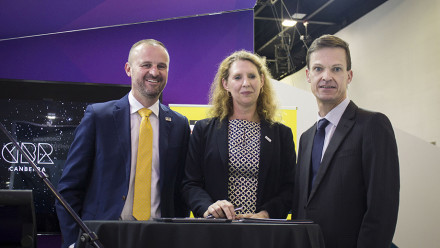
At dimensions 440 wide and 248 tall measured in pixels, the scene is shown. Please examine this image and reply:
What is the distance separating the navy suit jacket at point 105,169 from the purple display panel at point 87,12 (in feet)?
3.99

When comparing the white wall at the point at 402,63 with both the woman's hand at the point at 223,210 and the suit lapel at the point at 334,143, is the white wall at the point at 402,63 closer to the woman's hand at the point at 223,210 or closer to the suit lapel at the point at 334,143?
the suit lapel at the point at 334,143

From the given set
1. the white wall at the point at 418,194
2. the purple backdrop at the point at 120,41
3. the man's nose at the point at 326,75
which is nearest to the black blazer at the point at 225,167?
the man's nose at the point at 326,75

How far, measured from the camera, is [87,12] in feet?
12.2

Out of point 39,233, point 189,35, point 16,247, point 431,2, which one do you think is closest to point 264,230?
point 16,247

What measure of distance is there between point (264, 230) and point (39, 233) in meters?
2.60

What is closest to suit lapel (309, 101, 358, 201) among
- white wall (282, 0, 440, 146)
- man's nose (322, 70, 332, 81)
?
man's nose (322, 70, 332, 81)

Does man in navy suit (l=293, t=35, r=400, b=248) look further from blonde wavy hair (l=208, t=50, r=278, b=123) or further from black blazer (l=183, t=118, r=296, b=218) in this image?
blonde wavy hair (l=208, t=50, r=278, b=123)

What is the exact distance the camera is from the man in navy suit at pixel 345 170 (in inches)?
82.7

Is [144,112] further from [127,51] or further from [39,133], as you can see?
[127,51]

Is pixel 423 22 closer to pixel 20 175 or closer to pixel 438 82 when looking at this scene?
pixel 438 82

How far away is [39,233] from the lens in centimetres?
359

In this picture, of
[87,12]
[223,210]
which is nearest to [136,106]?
[223,210]

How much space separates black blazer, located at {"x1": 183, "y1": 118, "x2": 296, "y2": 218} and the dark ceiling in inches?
269

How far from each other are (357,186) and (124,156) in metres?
1.39
